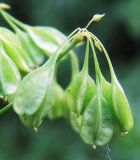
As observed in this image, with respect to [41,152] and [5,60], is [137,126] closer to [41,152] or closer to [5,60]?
[41,152]

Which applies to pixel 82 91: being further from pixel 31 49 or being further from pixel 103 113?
pixel 31 49

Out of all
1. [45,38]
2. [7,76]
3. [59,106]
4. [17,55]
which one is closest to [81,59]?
[59,106]

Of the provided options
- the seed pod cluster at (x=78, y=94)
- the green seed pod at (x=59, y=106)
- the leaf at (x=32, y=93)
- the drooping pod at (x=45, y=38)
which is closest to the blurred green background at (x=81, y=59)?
the green seed pod at (x=59, y=106)

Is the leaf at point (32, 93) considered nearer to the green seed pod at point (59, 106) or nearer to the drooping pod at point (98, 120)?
the drooping pod at point (98, 120)

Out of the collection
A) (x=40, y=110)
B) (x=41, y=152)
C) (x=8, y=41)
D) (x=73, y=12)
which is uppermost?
(x=8, y=41)

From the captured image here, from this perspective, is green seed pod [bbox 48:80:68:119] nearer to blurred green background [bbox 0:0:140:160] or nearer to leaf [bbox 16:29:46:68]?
leaf [bbox 16:29:46:68]

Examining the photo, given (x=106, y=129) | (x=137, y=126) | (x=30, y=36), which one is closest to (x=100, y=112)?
(x=106, y=129)
